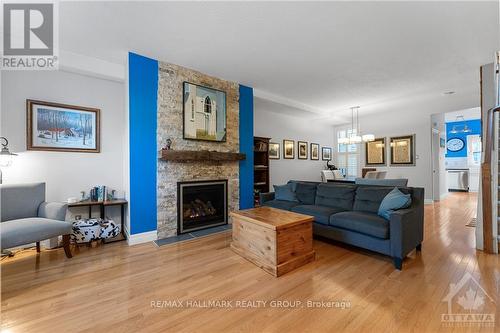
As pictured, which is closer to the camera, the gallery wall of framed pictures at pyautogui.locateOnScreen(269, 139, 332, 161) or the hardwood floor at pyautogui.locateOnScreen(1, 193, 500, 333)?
the hardwood floor at pyautogui.locateOnScreen(1, 193, 500, 333)

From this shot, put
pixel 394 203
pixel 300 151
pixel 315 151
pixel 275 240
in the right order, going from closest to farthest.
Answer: pixel 275 240
pixel 394 203
pixel 300 151
pixel 315 151

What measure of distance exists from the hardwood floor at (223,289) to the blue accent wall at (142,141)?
0.55 meters

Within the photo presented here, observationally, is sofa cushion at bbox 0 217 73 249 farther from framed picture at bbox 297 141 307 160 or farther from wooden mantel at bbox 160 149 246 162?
framed picture at bbox 297 141 307 160

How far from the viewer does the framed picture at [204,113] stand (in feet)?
12.5

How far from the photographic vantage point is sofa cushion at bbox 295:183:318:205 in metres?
3.96

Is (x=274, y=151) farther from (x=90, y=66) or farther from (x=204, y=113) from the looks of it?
(x=90, y=66)

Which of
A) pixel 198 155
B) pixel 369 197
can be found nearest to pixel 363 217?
pixel 369 197

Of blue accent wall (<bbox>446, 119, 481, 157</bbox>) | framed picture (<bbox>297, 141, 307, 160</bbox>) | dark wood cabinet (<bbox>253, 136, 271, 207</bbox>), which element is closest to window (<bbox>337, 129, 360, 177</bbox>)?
framed picture (<bbox>297, 141, 307, 160</bbox>)

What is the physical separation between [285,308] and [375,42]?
136 inches

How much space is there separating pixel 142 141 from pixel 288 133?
15.3 feet

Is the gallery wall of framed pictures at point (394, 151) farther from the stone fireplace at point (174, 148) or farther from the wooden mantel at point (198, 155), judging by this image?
the stone fireplace at point (174, 148)

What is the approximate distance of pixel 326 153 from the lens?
8.34 m

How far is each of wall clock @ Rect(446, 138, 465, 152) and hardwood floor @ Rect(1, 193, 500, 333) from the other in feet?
26.6

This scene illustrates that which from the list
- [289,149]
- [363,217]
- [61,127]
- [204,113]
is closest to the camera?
[363,217]
